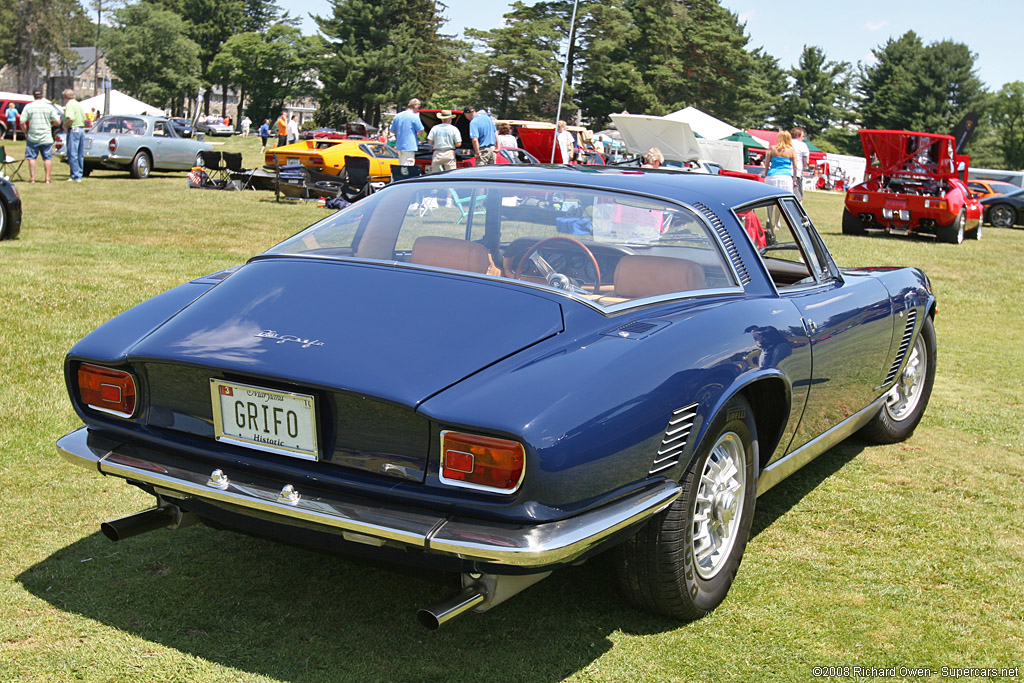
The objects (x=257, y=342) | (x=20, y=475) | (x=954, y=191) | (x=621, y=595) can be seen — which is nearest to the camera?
(x=257, y=342)

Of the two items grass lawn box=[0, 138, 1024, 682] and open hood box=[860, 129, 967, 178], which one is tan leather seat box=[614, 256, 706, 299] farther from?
open hood box=[860, 129, 967, 178]

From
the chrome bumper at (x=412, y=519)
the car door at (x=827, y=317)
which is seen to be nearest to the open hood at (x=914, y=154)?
the car door at (x=827, y=317)

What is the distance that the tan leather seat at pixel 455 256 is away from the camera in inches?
128

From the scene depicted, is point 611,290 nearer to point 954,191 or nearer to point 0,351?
point 0,351

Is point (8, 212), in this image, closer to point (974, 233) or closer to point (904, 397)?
point (904, 397)

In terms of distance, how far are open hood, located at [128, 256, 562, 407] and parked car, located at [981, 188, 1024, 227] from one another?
24856 millimetres

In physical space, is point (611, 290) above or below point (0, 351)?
above

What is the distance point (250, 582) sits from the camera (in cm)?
312

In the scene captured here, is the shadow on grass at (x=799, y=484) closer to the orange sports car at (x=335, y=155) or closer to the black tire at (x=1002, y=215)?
the orange sports car at (x=335, y=155)

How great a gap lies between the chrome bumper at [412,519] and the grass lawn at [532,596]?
468 mm

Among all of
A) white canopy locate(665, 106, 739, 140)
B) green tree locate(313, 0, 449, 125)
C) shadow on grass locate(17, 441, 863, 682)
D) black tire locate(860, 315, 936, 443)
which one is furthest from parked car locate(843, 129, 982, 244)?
green tree locate(313, 0, 449, 125)

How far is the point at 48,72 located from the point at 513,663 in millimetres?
105150

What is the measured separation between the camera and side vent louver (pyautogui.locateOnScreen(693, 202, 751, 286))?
3.40m

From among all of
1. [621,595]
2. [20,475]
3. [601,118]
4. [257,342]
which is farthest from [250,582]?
[601,118]
